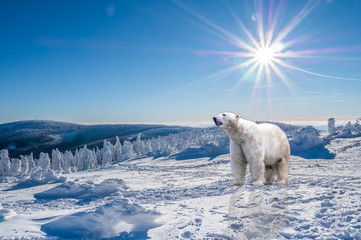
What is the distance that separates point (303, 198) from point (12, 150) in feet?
678

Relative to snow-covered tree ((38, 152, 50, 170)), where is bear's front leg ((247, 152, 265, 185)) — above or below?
above

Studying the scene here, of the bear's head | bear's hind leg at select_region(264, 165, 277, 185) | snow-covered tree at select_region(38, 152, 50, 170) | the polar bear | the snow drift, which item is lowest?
snow-covered tree at select_region(38, 152, 50, 170)

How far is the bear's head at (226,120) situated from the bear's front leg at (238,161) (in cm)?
75

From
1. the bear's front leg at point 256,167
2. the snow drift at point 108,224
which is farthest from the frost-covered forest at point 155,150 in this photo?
the bear's front leg at point 256,167

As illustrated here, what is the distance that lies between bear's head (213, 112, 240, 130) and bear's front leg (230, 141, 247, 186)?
0.75m

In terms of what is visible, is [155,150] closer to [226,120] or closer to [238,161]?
[238,161]

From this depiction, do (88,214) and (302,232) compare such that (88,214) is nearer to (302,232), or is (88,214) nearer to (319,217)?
(302,232)

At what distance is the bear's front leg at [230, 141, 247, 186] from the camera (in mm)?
6918

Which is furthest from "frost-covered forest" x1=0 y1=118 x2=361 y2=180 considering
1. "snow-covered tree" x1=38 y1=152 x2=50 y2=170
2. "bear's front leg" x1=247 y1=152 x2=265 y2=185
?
"bear's front leg" x1=247 y1=152 x2=265 y2=185

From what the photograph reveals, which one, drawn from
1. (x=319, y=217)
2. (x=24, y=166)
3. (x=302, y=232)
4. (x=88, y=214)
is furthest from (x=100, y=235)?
(x=24, y=166)

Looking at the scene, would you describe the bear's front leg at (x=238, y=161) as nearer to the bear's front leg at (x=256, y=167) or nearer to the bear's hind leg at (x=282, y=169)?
the bear's front leg at (x=256, y=167)

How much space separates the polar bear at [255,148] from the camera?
6.56 metres

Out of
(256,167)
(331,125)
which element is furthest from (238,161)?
(331,125)

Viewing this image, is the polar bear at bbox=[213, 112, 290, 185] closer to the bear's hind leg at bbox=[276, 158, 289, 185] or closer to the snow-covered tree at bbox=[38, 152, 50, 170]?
the bear's hind leg at bbox=[276, 158, 289, 185]
